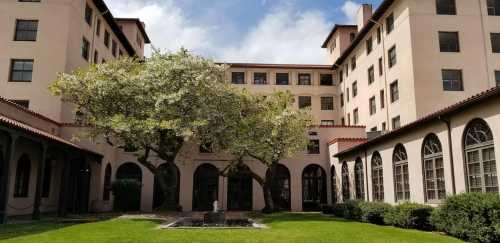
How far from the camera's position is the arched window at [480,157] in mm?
13773

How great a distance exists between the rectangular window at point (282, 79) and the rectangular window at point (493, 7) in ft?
72.4

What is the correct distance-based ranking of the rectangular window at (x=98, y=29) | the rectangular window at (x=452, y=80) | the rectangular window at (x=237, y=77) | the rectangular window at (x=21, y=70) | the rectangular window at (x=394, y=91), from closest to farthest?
1. the rectangular window at (x=21, y=70)
2. the rectangular window at (x=452, y=80)
3. the rectangular window at (x=394, y=91)
4. the rectangular window at (x=98, y=29)
5. the rectangular window at (x=237, y=77)

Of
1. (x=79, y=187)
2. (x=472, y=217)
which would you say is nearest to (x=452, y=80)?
(x=472, y=217)

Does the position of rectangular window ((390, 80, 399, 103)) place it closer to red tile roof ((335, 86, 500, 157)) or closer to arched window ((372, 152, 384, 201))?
arched window ((372, 152, 384, 201))

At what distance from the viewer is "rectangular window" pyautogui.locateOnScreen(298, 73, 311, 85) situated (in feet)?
154

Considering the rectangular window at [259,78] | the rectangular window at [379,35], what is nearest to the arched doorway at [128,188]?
the rectangular window at [259,78]

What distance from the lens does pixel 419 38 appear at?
27828mm

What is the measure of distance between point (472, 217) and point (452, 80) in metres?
17.4

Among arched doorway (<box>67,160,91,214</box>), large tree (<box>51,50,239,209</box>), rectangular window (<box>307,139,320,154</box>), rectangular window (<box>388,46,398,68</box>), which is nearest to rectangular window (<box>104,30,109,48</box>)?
large tree (<box>51,50,239,209</box>)

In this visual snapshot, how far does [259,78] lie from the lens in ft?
156

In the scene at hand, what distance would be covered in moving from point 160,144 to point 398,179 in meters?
13.1

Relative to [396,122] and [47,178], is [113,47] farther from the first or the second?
[396,122]

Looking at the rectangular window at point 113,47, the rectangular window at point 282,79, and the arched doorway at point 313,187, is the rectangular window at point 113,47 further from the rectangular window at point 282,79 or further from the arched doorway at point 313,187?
the arched doorway at point 313,187

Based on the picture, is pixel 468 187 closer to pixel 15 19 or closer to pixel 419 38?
pixel 419 38
